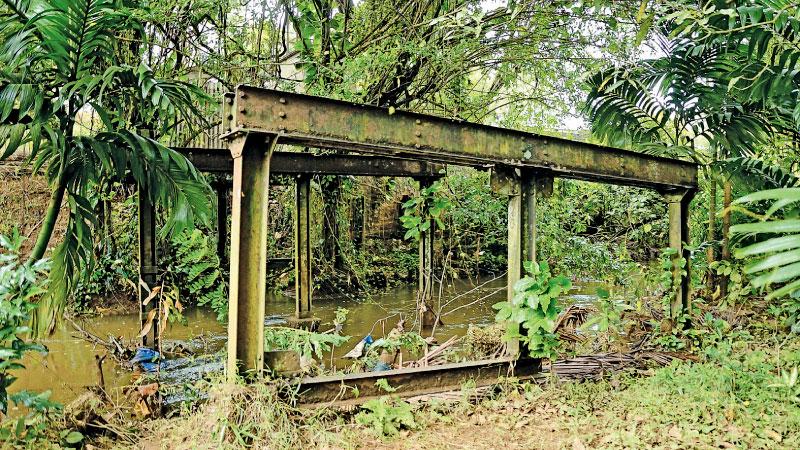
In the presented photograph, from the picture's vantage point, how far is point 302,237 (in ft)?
21.5

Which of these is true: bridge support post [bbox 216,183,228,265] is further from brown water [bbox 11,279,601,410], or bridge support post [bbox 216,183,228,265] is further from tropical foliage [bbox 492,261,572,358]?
tropical foliage [bbox 492,261,572,358]

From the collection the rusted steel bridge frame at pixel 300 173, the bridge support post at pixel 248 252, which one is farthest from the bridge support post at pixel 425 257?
the bridge support post at pixel 248 252

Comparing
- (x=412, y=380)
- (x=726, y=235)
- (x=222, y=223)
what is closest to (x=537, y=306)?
(x=412, y=380)

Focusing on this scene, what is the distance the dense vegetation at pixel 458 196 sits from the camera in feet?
11.2

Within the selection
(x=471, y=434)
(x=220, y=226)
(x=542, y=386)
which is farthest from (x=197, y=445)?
(x=220, y=226)

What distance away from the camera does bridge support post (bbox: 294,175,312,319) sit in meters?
6.54

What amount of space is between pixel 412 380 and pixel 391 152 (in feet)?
5.38

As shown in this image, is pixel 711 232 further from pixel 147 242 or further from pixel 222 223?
pixel 147 242

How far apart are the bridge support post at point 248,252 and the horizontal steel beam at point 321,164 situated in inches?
103

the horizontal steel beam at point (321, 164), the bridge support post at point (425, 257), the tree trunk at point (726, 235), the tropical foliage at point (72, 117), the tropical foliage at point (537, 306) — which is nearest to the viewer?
the tropical foliage at point (72, 117)

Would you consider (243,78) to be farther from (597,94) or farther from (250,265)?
(250,265)

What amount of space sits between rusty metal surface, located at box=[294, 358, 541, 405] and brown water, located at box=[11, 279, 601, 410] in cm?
125

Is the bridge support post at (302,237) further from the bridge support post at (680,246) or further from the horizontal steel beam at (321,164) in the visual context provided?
the bridge support post at (680,246)

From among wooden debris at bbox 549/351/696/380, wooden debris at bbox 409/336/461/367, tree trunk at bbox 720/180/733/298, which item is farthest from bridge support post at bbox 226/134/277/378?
tree trunk at bbox 720/180/733/298
